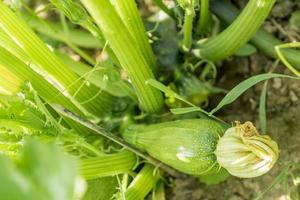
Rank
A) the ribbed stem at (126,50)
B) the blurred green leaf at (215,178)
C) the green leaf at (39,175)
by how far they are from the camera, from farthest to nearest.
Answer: the blurred green leaf at (215,178), the ribbed stem at (126,50), the green leaf at (39,175)

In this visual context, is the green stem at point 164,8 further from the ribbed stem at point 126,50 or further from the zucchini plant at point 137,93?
the ribbed stem at point 126,50

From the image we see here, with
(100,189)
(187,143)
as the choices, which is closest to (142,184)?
(100,189)

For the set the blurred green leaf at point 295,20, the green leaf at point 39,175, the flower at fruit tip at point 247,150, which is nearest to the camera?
the green leaf at point 39,175

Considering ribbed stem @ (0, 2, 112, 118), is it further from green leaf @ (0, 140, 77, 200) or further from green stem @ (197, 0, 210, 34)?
green leaf @ (0, 140, 77, 200)

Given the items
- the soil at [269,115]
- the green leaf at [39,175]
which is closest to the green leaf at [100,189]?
the soil at [269,115]

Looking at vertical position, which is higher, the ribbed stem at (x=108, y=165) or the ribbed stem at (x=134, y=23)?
the ribbed stem at (x=134, y=23)

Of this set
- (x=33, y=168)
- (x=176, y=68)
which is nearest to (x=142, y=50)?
(x=176, y=68)

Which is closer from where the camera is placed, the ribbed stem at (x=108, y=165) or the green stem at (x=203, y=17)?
the ribbed stem at (x=108, y=165)
